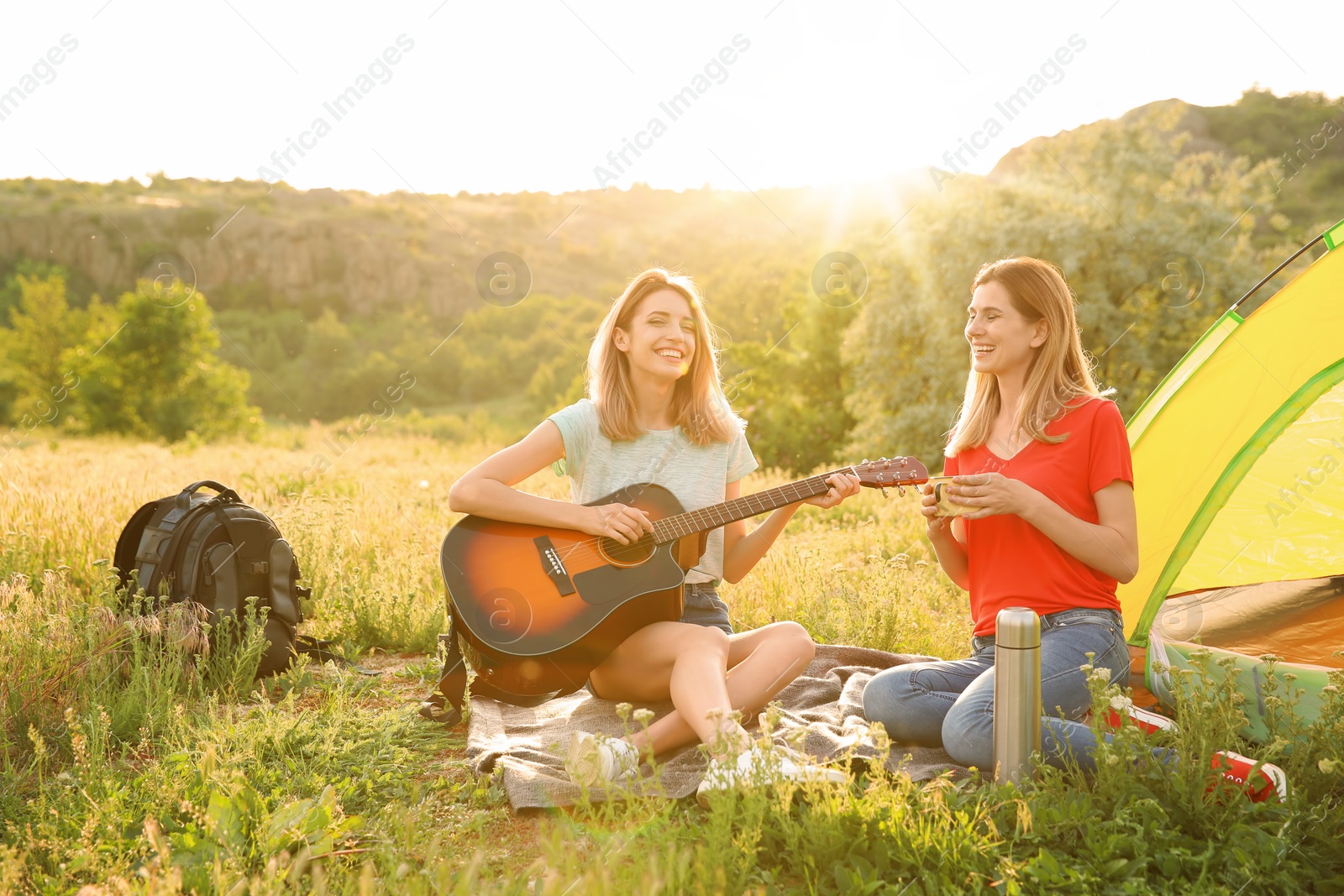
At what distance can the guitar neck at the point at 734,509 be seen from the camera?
3.18 m

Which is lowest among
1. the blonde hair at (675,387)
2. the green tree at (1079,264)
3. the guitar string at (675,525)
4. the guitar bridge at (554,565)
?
the guitar bridge at (554,565)

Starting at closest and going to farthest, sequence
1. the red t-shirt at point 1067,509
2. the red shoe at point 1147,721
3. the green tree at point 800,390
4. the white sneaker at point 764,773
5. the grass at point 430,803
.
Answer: the grass at point 430,803
the white sneaker at point 764,773
the red shoe at point 1147,721
the red t-shirt at point 1067,509
the green tree at point 800,390

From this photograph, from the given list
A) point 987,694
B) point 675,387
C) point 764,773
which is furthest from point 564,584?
point 987,694

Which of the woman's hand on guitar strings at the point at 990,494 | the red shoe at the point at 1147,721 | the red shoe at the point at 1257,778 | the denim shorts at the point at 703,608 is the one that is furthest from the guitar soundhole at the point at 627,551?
the red shoe at the point at 1257,778

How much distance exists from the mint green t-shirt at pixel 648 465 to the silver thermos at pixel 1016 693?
129 centimetres

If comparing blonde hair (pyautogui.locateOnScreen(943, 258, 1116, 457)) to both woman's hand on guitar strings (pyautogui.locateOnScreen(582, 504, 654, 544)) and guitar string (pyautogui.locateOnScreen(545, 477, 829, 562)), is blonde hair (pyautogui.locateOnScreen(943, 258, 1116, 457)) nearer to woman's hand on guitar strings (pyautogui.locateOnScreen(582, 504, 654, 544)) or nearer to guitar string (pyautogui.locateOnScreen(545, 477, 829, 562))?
guitar string (pyautogui.locateOnScreen(545, 477, 829, 562))

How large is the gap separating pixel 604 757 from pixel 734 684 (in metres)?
0.66

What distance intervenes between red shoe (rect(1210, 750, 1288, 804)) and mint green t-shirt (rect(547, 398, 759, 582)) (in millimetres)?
1757

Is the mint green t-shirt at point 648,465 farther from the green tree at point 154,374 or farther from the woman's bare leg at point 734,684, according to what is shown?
the green tree at point 154,374

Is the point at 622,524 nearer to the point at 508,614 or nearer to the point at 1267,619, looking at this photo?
the point at 508,614

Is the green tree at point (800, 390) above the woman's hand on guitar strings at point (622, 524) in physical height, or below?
above

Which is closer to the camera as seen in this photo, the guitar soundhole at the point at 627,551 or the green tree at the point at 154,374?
the guitar soundhole at the point at 627,551

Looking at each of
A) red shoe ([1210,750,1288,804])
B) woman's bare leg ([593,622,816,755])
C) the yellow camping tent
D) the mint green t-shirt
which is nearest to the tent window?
the yellow camping tent

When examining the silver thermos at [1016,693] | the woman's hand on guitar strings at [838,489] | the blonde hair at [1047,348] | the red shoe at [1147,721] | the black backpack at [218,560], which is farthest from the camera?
the black backpack at [218,560]
